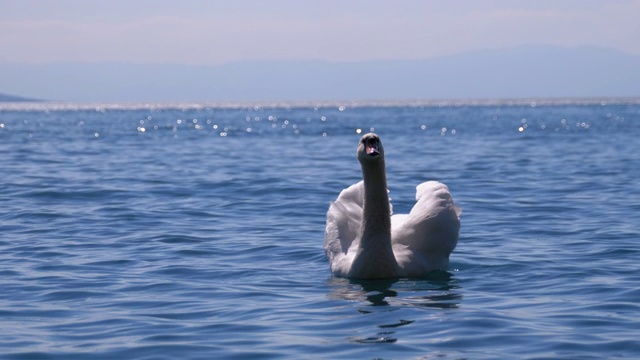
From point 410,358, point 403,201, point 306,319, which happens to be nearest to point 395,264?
point 306,319

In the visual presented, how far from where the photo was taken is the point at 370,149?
12609 mm

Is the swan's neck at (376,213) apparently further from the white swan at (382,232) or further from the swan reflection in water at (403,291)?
the swan reflection in water at (403,291)

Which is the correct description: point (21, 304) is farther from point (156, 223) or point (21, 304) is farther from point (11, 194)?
point (11, 194)

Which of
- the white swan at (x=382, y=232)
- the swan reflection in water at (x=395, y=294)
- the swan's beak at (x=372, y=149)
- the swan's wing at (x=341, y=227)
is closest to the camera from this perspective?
the swan reflection in water at (x=395, y=294)

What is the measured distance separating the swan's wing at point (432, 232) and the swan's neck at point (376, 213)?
556 mm

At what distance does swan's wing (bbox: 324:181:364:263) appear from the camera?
1357 centimetres

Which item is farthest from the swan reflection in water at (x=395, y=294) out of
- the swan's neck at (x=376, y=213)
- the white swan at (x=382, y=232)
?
the swan's neck at (x=376, y=213)

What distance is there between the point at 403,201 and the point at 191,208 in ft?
13.6

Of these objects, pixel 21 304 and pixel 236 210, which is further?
pixel 236 210

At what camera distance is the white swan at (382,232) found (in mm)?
12680

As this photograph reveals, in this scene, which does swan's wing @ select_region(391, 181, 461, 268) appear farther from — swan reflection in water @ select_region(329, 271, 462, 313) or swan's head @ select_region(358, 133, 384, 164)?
swan's head @ select_region(358, 133, 384, 164)

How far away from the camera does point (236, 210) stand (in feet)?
67.7

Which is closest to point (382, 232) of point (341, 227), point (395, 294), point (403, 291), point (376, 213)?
point (376, 213)

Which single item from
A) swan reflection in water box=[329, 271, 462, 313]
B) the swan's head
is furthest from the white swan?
swan reflection in water box=[329, 271, 462, 313]
